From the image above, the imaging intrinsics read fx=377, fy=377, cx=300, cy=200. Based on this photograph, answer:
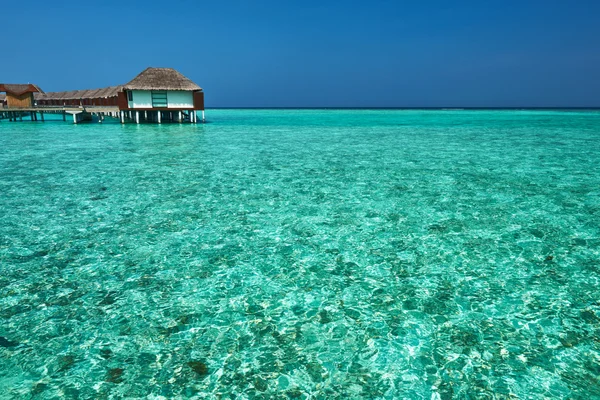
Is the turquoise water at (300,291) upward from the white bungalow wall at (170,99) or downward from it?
downward

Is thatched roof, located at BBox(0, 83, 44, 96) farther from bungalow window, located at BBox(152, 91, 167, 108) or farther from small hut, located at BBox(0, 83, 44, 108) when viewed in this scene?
bungalow window, located at BBox(152, 91, 167, 108)

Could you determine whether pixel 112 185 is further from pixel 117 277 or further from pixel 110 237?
pixel 117 277

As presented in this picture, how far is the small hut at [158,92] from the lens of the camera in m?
28.4

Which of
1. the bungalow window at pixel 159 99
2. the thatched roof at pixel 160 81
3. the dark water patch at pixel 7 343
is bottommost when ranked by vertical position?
the dark water patch at pixel 7 343

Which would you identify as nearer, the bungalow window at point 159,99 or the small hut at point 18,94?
the bungalow window at point 159,99

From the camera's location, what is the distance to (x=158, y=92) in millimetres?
29406

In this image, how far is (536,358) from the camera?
9.93ft

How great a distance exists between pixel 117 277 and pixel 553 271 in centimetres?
519

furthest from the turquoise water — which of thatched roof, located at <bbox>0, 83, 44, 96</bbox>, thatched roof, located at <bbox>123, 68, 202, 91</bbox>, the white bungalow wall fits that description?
thatched roof, located at <bbox>0, 83, 44, 96</bbox>

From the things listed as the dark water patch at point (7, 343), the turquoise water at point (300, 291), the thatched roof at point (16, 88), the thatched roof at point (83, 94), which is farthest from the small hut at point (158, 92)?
the dark water patch at point (7, 343)

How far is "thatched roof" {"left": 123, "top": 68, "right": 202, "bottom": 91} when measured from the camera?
28.2 meters

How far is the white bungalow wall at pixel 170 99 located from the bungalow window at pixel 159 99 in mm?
228

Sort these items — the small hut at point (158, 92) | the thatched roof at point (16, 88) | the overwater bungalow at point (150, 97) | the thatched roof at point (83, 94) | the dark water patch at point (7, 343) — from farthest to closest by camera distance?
the thatched roof at point (83, 94), the thatched roof at point (16, 88), the overwater bungalow at point (150, 97), the small hut at point (158, 92), the dark water patch at point (7, 343)

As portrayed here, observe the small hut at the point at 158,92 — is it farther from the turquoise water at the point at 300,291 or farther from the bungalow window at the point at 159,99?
the turquoise water at the point at 300,291
